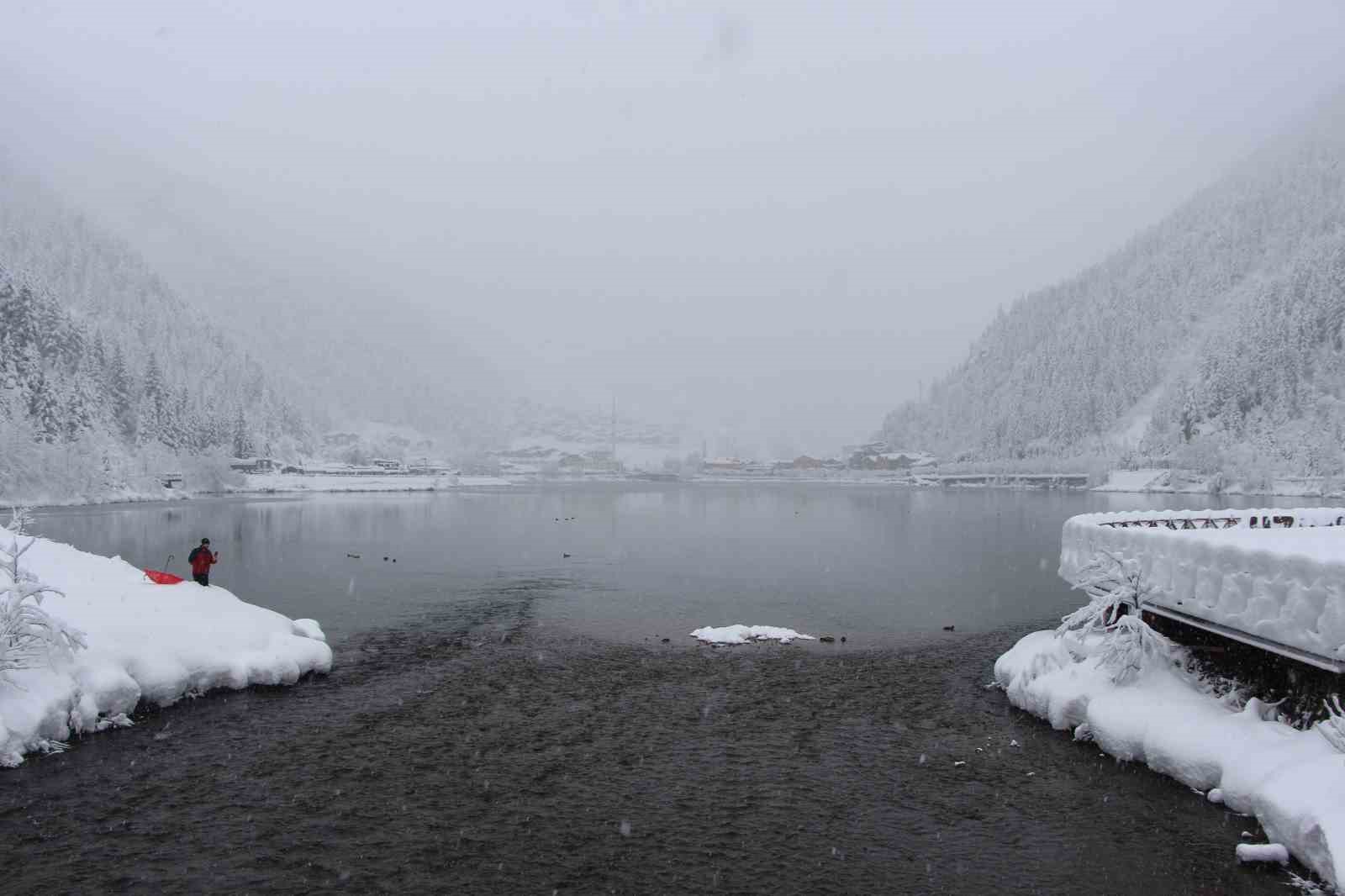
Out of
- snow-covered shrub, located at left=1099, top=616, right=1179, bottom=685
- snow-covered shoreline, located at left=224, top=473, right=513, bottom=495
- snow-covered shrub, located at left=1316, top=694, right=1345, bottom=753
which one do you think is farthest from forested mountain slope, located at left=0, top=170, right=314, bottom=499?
snow-covered shrub, located at left=1316, top=694, right=1345, bottom=753

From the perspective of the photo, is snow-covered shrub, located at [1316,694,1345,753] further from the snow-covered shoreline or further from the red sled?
the snow-covered shoreline

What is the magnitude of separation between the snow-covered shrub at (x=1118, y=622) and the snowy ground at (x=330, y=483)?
157m

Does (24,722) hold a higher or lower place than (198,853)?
higher

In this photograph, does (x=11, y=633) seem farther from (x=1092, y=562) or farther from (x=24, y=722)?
(x=1092, y=562)

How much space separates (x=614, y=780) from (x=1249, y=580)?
13753mm

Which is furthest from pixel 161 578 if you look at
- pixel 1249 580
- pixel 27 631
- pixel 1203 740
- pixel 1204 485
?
pixel 1204 485

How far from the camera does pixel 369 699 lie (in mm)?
22141

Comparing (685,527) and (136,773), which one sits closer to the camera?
(136,773)

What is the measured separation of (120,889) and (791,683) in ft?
55.5

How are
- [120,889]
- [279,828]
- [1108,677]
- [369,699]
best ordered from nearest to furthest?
[120,889] < [279,828] < [1108,677] < [369,699]

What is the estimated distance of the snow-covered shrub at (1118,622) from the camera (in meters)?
19.3

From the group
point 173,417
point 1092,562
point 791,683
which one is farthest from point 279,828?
point 173,417

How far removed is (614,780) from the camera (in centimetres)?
1684

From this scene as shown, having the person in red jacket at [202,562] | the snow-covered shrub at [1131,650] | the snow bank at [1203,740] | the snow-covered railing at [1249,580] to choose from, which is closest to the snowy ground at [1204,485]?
the snow-covered railing at [1249,580]
